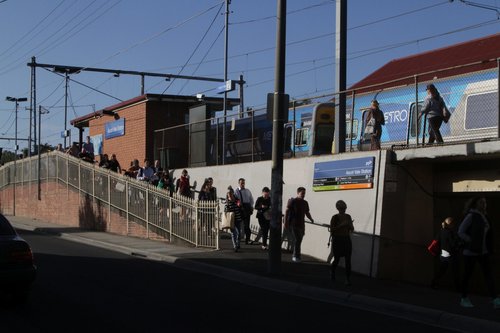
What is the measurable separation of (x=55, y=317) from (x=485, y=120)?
9231mm

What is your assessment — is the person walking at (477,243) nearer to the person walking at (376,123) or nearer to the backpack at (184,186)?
the person walking at (376,123)

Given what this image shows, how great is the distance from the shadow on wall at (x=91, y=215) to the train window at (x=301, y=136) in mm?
9149

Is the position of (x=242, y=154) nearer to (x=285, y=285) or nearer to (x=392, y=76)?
(x=285, y=285)

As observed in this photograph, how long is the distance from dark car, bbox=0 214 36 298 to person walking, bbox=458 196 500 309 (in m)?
6.70

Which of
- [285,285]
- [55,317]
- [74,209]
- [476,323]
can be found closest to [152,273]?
[285,285]

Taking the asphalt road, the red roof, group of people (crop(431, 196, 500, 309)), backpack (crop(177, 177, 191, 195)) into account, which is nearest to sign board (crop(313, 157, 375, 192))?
group of people (crop(431, 196, 500, 309))

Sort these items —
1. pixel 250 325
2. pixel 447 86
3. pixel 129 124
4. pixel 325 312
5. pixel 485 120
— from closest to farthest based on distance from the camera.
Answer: pixel 250 325 < pixel 325 312 < pixel 485 120 < pixel 447 86 < pixel 129 124

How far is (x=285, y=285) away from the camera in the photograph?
1132 cm

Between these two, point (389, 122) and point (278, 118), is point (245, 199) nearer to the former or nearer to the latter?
point (389, 122)

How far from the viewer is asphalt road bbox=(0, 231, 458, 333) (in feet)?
25.6

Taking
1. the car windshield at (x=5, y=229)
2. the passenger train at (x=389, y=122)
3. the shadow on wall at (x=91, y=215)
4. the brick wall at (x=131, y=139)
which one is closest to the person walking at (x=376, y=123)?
the passenger train at (x=389, y=122)

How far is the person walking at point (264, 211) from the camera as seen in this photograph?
52.2 ft

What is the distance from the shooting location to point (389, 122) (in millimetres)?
15148

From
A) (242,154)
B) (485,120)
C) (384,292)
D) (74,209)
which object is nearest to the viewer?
(384,292)
